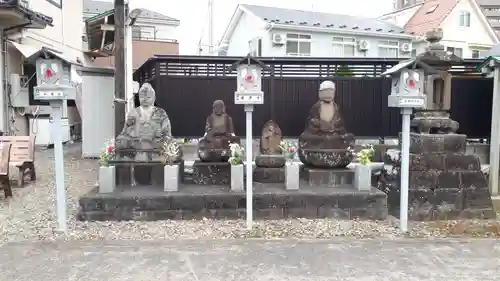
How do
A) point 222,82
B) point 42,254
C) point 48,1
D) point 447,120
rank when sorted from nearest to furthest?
point 42,254, point 447,120, point 222,82, point 48,1

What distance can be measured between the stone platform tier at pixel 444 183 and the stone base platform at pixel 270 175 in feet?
6.24

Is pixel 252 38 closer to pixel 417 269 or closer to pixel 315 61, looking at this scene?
pixel 315 61

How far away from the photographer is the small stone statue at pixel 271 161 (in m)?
7.39

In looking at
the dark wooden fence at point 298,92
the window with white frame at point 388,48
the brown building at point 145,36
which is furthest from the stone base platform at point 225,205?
the window with white frame at point 388,48

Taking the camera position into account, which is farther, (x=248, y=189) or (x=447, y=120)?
(x=447, y=120)

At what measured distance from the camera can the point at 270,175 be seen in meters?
7.39

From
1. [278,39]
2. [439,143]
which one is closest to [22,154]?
[439,143]

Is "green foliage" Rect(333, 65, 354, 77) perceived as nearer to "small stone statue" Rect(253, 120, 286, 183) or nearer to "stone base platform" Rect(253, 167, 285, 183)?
"small stone statue" Rect(253, 120, 286, 183)

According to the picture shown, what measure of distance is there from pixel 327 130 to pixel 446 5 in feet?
71.1

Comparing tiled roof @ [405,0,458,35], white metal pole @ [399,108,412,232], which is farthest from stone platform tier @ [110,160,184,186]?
tiled roof @ [405,0,458,35]

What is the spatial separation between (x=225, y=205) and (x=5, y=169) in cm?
419

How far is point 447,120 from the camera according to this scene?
23.3ft

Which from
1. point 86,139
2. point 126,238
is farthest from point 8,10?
point 126,238

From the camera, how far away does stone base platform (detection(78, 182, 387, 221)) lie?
20.3ft
